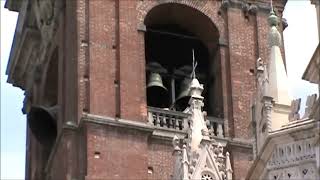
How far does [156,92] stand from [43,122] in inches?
121

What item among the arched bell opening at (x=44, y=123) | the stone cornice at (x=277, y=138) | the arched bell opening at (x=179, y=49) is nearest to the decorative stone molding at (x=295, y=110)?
the stone cornice at (x=277, y=138)

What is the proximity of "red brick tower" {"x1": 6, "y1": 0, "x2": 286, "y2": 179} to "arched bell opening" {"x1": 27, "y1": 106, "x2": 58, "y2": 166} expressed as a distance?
26 mm

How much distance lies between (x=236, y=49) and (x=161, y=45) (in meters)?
2.02

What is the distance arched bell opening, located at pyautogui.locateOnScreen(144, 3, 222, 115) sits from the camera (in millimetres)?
32156

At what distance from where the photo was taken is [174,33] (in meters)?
33.2

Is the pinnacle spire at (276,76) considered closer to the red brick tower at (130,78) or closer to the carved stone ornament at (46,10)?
the red brick tower at (130,78)

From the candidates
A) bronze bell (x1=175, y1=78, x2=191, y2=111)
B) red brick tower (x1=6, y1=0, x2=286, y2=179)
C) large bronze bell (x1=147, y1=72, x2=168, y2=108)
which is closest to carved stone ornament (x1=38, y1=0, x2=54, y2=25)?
red brick tower (x1=6, y1=0, x2=286, y2=179)

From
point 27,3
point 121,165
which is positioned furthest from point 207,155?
point 27,3

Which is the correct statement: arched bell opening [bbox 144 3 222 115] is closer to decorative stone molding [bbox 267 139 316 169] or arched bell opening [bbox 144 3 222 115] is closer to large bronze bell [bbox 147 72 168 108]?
large bronze bell [bbox 147 72 168 108]

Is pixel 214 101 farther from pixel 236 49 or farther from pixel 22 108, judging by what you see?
pixel 22 108

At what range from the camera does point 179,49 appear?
33188mm

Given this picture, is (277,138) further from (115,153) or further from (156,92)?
(156,92)

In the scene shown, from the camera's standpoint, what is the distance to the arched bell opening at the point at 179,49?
32156 mm

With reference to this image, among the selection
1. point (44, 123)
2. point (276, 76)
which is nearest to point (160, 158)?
point (44, 123)
